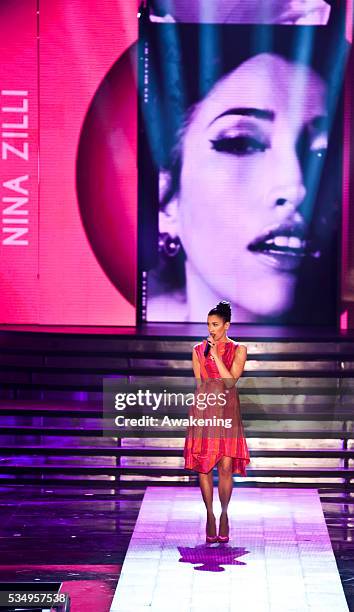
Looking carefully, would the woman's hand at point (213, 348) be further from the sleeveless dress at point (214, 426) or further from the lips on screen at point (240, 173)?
the lips on screen at point (240, 173)

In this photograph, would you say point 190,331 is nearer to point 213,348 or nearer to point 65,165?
point 65,165

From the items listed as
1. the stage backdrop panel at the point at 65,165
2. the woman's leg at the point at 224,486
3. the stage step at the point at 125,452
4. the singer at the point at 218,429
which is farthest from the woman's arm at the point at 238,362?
the stage backdrop panel at the point at 65,165

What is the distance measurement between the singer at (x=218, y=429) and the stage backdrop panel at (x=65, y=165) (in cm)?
520

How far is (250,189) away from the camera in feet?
39.7

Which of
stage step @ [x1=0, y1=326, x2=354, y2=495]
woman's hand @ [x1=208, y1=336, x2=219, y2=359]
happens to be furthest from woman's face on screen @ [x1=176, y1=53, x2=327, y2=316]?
woman's hand @ [x1=208, y1=336, x2=219, y2=359]

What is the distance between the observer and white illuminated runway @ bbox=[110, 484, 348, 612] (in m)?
5.90

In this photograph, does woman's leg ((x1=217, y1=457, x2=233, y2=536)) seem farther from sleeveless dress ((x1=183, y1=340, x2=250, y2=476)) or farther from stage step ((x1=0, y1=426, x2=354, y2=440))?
stage step ((x1=0, y1=426, x2=354, y2=440))

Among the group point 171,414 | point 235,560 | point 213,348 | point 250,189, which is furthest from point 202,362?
point 250,189

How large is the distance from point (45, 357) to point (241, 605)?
14.8 feet

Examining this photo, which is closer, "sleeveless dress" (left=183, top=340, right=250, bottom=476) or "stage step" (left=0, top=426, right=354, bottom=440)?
"sleeveless dress" (left=183, top=340, right=250, bottom=476)

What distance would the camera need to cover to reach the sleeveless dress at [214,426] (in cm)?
685

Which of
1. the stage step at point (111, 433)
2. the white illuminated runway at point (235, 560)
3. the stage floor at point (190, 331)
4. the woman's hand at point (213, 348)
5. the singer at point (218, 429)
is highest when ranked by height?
the woman's hand at point (213, 348)

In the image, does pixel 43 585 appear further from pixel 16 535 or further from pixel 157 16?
pixel 157 16

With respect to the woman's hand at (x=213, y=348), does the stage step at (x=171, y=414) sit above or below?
below
